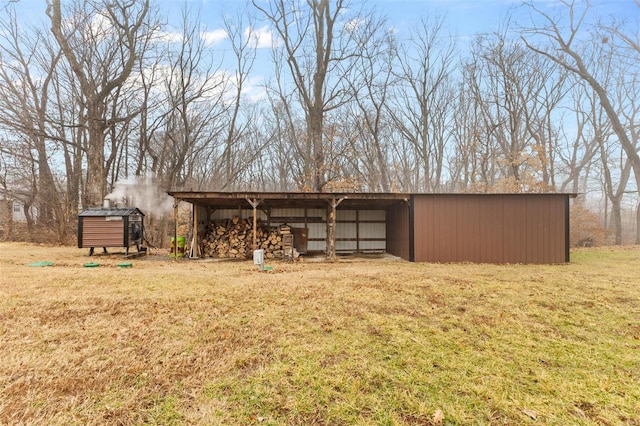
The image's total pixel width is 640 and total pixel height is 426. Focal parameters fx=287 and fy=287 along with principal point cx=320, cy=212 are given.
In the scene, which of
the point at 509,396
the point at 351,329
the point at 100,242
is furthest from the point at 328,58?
the point at 509,396

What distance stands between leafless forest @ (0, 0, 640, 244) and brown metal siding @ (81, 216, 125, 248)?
14.9 feet

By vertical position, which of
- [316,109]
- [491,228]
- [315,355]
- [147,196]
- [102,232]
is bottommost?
[315,355]

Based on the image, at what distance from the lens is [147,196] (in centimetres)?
1574

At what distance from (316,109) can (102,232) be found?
35.3 feet

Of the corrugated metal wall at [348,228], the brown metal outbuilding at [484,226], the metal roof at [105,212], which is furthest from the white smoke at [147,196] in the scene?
the corrugated metal wall at [348,228]

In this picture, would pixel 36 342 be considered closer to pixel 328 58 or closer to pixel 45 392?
pixel 45 392

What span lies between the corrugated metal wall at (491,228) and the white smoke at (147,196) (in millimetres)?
12999

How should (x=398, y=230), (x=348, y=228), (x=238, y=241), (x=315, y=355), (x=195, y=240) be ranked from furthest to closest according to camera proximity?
(x=348, y=228) < (x=398, y=230) < (x=238, y=241) < (x=195, y=240) < (x=315, y=355)

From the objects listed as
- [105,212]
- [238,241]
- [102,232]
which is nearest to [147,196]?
[105,212]

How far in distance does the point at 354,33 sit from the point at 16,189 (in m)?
20.7

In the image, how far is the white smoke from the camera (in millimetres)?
15312

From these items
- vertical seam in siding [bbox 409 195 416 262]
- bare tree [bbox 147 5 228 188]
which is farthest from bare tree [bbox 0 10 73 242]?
vertical seam in siding [bbox 409 195 416 262]

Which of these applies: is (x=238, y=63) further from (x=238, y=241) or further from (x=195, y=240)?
(x=195, y=240)

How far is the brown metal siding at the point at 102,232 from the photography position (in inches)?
350
